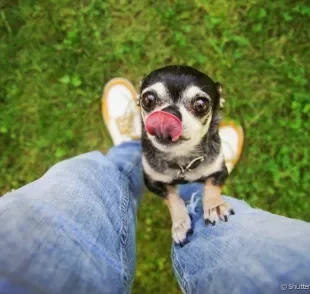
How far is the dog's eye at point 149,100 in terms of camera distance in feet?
7.64

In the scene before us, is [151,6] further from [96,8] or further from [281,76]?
[281,76]

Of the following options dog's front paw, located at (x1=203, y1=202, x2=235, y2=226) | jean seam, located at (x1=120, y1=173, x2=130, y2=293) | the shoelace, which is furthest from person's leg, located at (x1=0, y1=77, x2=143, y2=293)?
the shoelace

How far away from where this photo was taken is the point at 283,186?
360 centimetres

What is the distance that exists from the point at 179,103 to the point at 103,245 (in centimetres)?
88

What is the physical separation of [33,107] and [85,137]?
56 centimetres

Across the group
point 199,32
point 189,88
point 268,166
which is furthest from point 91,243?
point 199,32

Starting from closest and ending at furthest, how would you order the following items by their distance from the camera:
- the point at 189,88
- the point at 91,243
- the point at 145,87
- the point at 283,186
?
the point at 91,243
the point at 189,88
the point at 145,87
the point at 283,186

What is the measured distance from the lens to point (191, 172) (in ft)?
8.93

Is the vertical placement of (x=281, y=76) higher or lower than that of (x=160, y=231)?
higher

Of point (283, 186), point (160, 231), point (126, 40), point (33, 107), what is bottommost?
point (160, 231)

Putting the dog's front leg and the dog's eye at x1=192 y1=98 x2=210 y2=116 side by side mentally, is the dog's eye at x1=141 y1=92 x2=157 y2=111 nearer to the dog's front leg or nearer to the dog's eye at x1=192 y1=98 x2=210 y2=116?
the dog's eye at x1=192 y1=98 x2=210 y2=116

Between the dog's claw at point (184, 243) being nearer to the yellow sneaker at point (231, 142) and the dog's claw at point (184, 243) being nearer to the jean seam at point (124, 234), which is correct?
the jean seam at point (124, 234)

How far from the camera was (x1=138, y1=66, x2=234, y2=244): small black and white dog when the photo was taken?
2225 millimetres

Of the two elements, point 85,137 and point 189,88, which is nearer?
point 189,88
